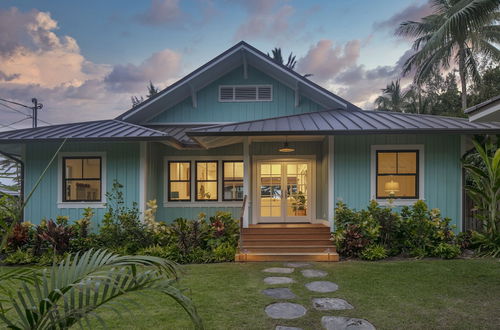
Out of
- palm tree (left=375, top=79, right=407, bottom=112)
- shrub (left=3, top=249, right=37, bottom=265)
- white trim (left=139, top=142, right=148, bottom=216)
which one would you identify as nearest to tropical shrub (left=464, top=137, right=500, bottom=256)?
white trim (left=139, top=142, right=148, bottom=216)

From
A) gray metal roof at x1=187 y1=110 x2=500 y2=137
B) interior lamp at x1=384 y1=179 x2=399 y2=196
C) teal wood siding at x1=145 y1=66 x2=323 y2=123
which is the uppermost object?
teal wood siding at x1=145 y1=66 x2=323 y2=123

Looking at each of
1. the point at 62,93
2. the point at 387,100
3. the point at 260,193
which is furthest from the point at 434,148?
the point at 387,100

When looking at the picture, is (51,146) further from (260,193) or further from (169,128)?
(260,193)

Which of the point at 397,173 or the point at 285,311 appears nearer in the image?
the point at 285,311

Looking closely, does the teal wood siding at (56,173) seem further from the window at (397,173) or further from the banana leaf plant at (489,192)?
the banana leaf plant at (489,192)

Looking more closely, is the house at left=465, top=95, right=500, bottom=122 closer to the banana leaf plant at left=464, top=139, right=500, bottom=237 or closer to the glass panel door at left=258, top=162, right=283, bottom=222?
the banana leaf plant at left=464, top=139, right=500, bottom=237

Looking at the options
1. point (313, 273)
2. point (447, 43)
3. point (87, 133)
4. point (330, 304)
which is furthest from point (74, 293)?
point (447, 43)

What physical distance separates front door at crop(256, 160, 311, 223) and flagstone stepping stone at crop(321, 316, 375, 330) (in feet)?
18.6

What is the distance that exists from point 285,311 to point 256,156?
5.89 metres

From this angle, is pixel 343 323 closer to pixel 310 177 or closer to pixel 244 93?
pixel 310 177

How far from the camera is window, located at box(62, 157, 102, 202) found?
8836 mm

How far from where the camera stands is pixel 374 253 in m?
7.32

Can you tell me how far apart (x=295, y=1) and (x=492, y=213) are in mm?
10571

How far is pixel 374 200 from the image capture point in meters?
8.01
